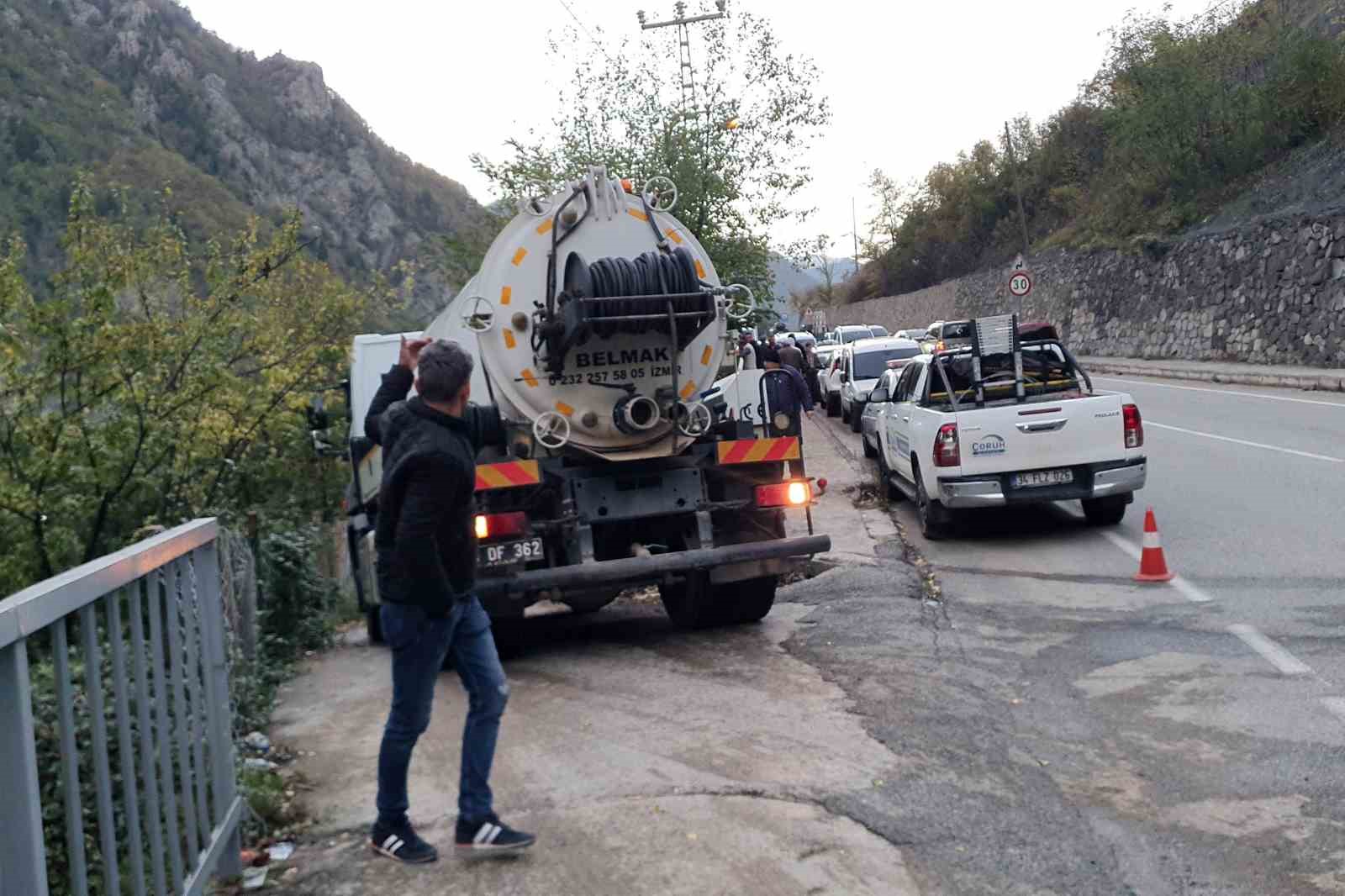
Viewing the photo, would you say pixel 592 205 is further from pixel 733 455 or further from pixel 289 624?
pixel 289 624

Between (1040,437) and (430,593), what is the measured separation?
27.3 feet

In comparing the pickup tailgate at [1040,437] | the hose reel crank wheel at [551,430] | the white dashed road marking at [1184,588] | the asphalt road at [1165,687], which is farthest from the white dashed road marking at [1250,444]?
the hose reel crank wheel at [551,430]

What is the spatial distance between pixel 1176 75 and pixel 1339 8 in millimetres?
4954

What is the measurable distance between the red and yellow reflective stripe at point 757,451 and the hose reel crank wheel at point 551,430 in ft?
3.54

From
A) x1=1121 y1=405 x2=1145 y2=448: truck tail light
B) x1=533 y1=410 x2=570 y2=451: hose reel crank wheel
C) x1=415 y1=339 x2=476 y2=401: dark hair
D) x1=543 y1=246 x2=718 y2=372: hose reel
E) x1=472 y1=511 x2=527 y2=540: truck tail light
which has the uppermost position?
x1=543 y1=246 x2=718 y2=372: hose reel

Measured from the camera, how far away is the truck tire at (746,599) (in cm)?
905

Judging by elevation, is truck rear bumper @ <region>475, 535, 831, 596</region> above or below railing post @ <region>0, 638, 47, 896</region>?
below

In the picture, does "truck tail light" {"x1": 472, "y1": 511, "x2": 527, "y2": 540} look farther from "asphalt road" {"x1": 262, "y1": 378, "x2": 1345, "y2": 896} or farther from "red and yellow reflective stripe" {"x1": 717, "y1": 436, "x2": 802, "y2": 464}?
"red and yellow reflective stripe" {"x1": 717, "y1": 436, "x2": 802, "y2": 464}

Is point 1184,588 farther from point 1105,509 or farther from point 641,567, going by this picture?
point 641,567

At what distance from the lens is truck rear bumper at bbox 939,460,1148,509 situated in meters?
11.8

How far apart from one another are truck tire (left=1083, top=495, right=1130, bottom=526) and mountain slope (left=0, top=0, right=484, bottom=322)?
19026 millimetres

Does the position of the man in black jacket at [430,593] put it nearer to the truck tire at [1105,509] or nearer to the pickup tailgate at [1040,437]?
the pickup tailgate at [1040,437]

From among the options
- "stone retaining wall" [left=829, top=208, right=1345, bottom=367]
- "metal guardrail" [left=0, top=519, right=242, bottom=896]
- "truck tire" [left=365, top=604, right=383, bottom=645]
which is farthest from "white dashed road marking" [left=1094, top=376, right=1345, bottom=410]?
"metal guardrail" [left=0, top=519, right=242, bottom=896]

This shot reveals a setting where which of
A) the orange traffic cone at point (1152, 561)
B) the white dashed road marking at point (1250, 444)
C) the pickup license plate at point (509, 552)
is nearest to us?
the pickup license plate at point (509, 552)
